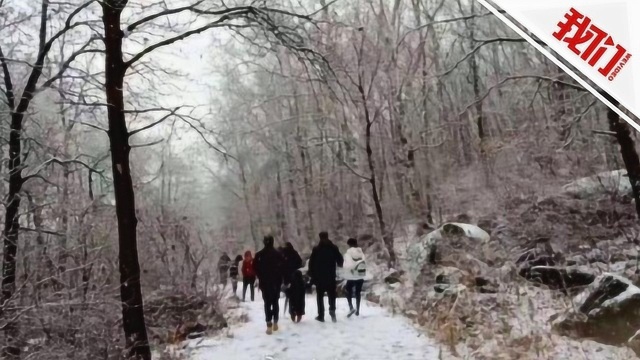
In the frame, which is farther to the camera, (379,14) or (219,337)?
(379,14)

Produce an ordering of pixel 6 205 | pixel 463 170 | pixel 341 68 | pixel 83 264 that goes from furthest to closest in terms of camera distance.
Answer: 1. pixel 463 170
2. pixel 341 68
3. pixel 83 264
4. pixel 6 205

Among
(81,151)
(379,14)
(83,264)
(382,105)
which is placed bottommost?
(83,264)

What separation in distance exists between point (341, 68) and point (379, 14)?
1.22 meters

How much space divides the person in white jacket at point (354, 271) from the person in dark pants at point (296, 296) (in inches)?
19.2

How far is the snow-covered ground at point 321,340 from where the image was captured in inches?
181

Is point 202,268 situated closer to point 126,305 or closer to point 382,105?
point 126,305

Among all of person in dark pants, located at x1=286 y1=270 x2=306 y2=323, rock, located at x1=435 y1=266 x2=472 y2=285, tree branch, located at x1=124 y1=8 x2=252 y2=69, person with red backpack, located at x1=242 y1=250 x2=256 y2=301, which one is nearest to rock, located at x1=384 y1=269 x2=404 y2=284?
rock, located at x1=435 y1=266 x2=472 y2=285

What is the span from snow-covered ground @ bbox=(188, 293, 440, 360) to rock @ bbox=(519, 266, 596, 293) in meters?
1.60

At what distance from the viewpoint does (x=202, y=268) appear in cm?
619

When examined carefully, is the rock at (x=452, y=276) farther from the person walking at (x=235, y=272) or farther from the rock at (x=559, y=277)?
the person walking at (x=235, y=272)

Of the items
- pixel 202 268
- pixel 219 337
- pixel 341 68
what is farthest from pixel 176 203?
pixel 341 68

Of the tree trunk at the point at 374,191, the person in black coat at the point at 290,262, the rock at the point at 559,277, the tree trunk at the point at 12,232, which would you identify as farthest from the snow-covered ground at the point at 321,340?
the rock at the point at 559,277

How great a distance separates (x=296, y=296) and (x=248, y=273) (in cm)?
56

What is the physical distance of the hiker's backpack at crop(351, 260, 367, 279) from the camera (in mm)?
5484
